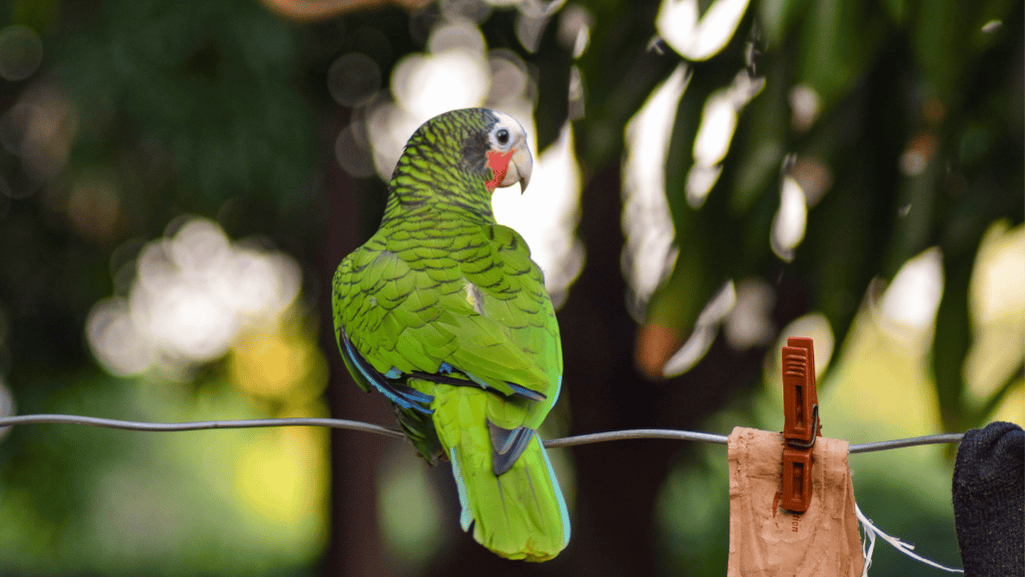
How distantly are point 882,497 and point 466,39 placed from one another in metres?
5.20

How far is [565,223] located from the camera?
3719 millimetres

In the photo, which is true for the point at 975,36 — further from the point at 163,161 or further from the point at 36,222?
the point at 36,222

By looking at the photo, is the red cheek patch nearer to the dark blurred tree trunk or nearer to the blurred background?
the blurred background

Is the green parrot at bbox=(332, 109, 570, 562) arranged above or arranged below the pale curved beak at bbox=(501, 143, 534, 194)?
below

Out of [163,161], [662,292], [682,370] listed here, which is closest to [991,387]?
[662,292]

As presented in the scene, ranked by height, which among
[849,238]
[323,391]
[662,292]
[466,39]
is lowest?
[323,391]

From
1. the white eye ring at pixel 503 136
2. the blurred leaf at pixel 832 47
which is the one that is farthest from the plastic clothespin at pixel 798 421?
the white eye ring at pixel 503 136

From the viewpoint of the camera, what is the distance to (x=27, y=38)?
12.3 feet

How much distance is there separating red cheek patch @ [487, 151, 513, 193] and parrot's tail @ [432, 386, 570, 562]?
732 mm

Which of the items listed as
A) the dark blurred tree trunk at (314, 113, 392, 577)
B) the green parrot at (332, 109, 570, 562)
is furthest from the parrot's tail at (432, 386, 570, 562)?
the dark blurred tree trunk at (314, 113, 392, 577)

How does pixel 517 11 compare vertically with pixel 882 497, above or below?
above

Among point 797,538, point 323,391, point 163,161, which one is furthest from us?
point 323,391

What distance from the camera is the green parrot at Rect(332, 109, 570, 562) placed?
3.70ft

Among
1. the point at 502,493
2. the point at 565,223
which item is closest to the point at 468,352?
the point at 502,493
